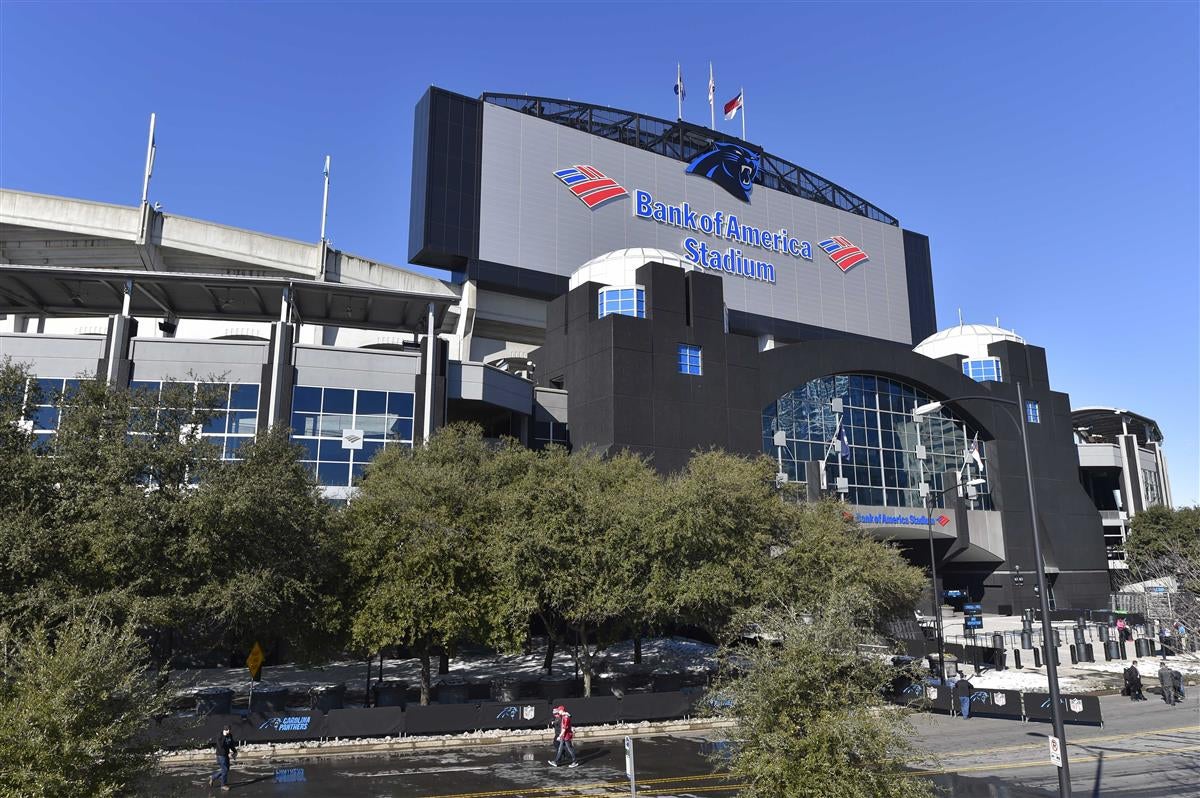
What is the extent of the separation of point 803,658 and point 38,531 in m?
20.3

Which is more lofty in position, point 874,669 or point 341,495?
point 341,495

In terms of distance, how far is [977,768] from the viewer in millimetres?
20938

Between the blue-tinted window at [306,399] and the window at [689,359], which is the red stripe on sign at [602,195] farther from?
the blue-tinted window at [306,399]

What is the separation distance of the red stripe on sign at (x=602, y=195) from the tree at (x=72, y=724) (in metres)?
63.8

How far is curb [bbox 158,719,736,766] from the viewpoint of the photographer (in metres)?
23.7

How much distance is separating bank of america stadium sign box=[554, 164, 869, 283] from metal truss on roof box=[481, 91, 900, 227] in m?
5.15

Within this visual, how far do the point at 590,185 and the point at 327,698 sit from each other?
2107 inches

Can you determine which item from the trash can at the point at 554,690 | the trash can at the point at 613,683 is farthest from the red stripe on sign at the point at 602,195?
the trash can at the point at 554,690

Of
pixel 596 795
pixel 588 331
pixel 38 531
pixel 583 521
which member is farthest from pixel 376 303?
pixel 596 795

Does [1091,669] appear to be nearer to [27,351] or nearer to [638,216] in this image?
[638,216]

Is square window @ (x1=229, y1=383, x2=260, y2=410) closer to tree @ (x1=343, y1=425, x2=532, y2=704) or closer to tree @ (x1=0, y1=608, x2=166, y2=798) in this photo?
tree @ (x1=343, y1=425, x2=532, y2=704)

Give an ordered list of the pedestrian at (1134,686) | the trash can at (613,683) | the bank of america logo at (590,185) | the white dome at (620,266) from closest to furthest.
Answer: the pedestrian at (1134,686), the trash can at (613,683), the white dome at (620,266), the bank of america logo at (590,185)

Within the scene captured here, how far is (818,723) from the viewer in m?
12.8

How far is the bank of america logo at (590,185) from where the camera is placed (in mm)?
72188
